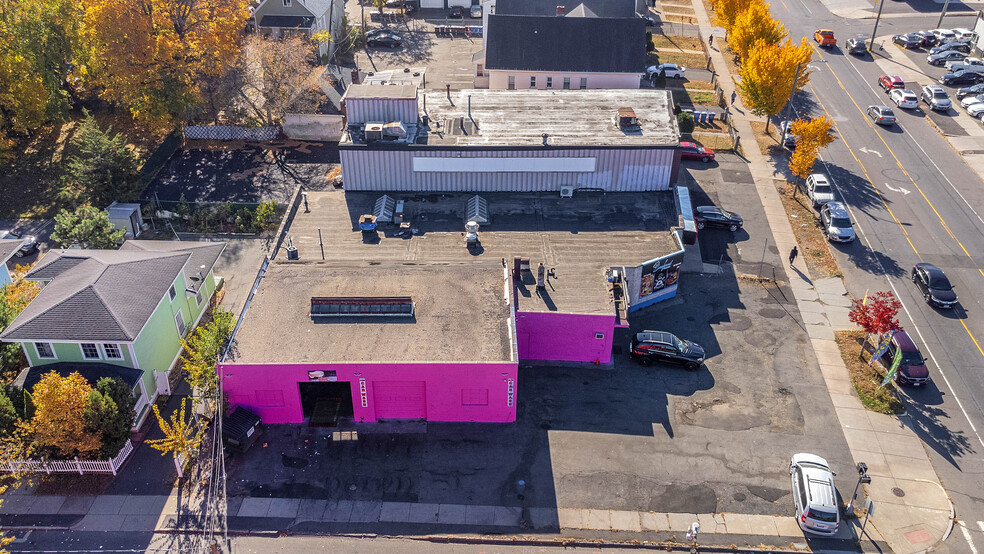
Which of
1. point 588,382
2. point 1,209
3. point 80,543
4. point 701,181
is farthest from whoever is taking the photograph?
point 701,181

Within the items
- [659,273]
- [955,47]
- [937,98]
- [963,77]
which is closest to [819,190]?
[659,273]

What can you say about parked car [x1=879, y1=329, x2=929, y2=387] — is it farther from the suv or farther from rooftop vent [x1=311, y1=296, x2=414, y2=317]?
rooftop vent [x1=311, y1=296, x2=414, y2=317]

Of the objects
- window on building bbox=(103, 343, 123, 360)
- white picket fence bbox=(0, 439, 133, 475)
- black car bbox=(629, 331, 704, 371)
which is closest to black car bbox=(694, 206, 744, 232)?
black car bbox=(629, 331, 704, 371)

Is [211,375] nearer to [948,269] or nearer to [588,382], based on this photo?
[588,382]

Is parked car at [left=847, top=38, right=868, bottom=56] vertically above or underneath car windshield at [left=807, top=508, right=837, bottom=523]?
above

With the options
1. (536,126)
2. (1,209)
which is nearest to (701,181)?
(536,126)

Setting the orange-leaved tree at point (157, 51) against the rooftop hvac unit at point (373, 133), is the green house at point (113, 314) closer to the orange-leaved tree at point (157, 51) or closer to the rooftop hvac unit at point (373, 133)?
the rooftop hvac unit at point (373, 133)
